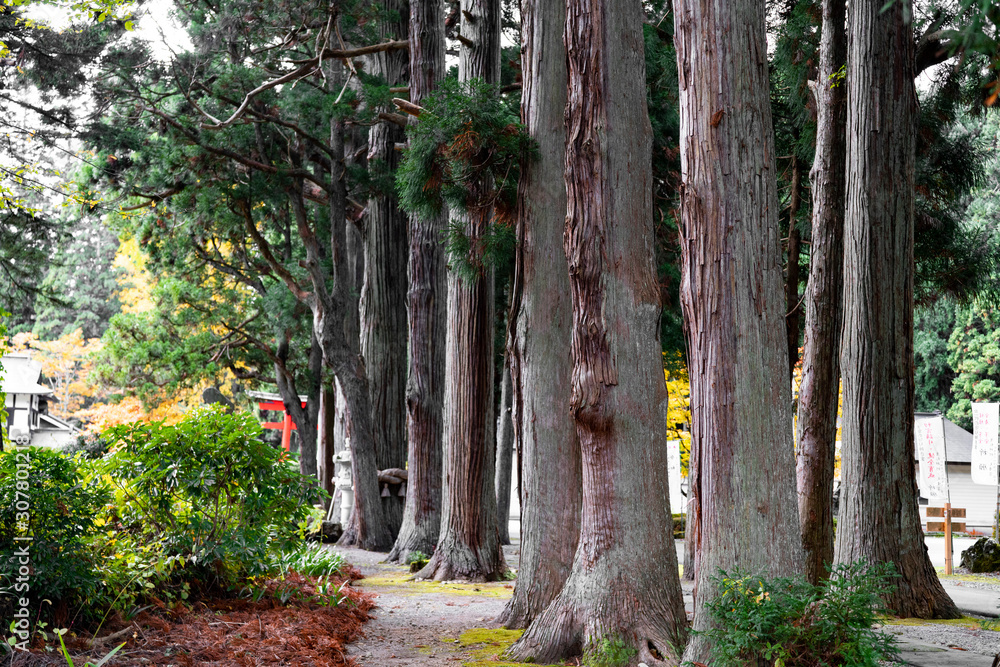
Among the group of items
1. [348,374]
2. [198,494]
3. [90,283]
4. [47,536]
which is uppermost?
[90,283]

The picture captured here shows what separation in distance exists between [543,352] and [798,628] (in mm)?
3244

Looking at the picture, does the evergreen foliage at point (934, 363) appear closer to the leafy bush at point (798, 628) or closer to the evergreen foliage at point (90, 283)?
the leafy bush at point (798, 628)

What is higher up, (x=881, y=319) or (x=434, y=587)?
(x=881, y=319)

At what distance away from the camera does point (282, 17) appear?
1225 cm

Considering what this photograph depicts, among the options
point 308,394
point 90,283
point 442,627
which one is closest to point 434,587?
point 442,627

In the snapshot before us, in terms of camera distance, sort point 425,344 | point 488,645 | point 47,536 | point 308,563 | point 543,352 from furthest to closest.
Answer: point 425,344, point 308,563, point 543,352, point 488,645, point 47,536

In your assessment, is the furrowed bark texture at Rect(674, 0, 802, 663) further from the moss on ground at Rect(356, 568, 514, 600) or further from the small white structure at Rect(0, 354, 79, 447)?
the small white structure at Rect(0, 354, 79, 447)

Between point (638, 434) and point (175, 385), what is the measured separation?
55.9 feet

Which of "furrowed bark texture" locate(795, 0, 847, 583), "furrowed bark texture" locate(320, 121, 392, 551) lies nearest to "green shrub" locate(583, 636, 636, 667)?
"furrowed bark texture" locate(795, 0, 847, 583)

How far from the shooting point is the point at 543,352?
22.0 ft

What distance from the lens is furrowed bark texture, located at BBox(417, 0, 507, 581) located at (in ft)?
31.9

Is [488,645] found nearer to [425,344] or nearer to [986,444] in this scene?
[425,344]

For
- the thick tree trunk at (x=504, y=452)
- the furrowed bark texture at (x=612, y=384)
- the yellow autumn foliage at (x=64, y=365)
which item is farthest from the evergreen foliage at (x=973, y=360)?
the yellow autumn foliage at (x=64, y=365)

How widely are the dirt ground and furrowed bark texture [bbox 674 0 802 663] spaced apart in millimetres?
2120
